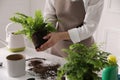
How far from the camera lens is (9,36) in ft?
4.63

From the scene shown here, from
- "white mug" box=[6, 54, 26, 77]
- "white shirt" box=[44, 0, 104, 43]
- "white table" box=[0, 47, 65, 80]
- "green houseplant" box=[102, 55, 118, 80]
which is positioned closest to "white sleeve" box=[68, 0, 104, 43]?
"white shirt" box=[44, 0, 104, 43]

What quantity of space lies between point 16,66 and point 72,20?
54cm

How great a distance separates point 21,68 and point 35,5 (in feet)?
5.52

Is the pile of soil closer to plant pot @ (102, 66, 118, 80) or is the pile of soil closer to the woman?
the woman

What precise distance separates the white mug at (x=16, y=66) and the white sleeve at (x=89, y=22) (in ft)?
1.21

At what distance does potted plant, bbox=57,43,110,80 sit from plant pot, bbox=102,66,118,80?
0.02 metres

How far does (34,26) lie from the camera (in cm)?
121

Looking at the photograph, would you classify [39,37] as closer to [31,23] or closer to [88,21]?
[31,23]

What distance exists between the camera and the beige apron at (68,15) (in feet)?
4.73

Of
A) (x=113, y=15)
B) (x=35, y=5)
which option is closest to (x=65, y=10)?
(x=113, y=15)

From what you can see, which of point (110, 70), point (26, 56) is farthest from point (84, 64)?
point (26, 56)

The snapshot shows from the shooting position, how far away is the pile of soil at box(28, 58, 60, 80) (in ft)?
3.69

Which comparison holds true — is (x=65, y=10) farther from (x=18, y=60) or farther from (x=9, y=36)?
(x=18, y=60)

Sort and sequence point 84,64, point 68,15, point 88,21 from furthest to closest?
point 68,15 < point 88,21 < point 84,64
